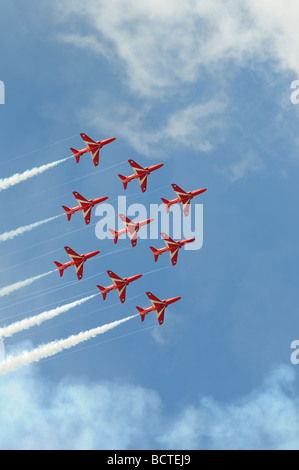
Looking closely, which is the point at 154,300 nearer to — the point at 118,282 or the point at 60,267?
the point at 118,282

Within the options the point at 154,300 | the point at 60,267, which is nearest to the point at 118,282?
the point at 154,300

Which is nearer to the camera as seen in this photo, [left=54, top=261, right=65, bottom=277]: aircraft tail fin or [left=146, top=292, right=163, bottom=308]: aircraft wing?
[left=54, top=261, right=65, bottom=277]: aircraft tail fin

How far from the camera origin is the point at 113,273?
199 metres

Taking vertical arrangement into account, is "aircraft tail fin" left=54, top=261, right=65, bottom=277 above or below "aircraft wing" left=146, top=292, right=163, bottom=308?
above

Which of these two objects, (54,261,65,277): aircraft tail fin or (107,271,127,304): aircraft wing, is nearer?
(107,271,127,304): aircraft wing

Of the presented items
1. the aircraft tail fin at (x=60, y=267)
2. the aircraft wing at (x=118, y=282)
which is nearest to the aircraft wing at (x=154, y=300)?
the aircraft wing at (x=118, y=282)

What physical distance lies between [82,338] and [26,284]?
46.6 ft

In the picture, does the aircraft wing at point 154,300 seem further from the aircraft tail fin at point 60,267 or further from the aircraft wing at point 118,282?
the aircraft tail fin at point 60,267

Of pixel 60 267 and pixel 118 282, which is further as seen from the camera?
pixel 60 267

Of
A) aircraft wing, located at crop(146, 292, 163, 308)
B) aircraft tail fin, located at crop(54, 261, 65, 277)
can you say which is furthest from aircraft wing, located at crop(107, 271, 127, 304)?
aircraft tail fin, located at crop(54, 261, 65, 277)

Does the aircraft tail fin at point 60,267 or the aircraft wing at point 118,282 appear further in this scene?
the aircraft tail fin at point 60,267

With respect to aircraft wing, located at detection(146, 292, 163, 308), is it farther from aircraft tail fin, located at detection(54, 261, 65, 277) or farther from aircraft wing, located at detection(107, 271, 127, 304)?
aircraft tail fin, located at detection(54, 261, 65, 277)
